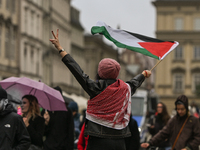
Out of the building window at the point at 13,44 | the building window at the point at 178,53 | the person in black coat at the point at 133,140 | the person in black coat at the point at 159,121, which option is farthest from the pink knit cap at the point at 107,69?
the building window at the point at 178,53

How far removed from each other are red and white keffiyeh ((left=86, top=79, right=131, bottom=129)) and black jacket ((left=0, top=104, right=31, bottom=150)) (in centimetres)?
102

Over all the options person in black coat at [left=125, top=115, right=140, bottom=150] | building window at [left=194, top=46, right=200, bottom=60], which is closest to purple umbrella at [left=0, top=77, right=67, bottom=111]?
person in black coat at [left=125, top=115, right=140, bottom=150]

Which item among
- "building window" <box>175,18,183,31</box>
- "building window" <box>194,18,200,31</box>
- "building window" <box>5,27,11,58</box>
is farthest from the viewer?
"building window" <box>194,18,200,31</box>

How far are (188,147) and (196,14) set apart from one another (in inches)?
2769

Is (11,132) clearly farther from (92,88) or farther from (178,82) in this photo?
(178,82)

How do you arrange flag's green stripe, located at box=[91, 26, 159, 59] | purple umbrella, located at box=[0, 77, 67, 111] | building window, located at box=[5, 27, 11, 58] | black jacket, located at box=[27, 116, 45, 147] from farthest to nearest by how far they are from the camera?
1. building window, located at box=[5, 27, 11, 58]
2. purple umbrella, located at box=[0, 77, 67, 111]
3. black jacket, located at box=[27, 116, 45, 147]
4. flag's green stripe, located at box=[91, 26, 159, 59]

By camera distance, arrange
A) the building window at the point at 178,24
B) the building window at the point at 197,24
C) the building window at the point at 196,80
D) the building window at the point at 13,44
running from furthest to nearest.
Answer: the building window at the point at 196,80, the building window at the point at 197,24, the building window at the point at 178,24, the building window at the point at 13,44

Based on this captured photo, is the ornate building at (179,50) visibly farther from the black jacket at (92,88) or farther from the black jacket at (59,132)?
the black jacket at (92,88)

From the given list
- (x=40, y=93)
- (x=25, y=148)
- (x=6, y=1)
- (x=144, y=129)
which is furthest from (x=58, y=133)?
(x=6, y=1)

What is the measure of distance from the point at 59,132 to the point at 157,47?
3.22 metres

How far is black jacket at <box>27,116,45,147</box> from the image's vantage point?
7781 millimetres

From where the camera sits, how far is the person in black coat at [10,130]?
5820mm

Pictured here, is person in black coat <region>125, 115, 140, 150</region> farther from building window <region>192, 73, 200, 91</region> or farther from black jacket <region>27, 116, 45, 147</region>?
building window <region>192, 73, 200, 91</region>

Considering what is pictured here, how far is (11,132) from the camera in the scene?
5863mm
